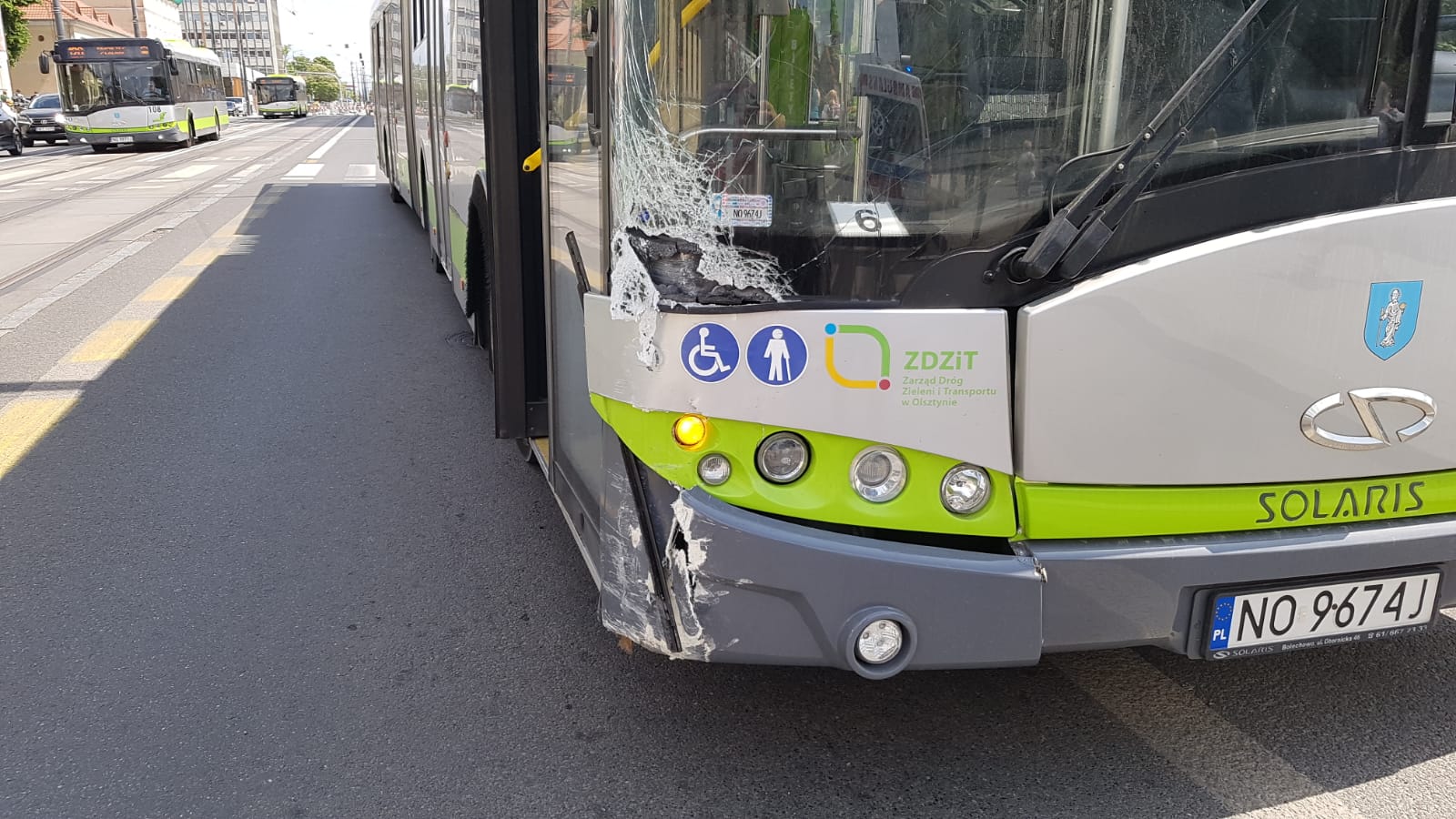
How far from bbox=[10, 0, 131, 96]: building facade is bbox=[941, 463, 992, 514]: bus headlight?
69.5 m

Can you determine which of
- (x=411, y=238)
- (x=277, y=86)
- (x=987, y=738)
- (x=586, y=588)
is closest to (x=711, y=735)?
(x=987, y=738)

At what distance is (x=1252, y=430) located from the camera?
252 centimetres

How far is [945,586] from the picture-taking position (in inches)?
96.3

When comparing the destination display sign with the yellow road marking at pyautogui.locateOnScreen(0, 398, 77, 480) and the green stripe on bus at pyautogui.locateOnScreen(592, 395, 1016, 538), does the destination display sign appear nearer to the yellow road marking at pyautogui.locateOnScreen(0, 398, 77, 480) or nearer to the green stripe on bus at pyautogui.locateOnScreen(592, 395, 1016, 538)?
the yellow road marking at pyautogui.locateOnScreen(0, 398, 77, 480)

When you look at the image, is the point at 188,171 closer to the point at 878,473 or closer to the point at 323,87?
the point at 878,473

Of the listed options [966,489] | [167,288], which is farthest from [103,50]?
[966,489]

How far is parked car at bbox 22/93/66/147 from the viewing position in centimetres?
3378

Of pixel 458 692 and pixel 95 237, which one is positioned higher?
pixel 95 237

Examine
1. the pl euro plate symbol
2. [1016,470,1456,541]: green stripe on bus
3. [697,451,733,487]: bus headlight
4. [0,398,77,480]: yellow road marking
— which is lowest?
[0,398,77,480]: yellow road marking

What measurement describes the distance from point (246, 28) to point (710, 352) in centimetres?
14400

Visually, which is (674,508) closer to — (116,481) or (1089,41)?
(1089,41)

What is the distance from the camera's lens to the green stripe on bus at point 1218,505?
2514 millimetres

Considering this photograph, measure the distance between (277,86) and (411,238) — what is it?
65.4 meters

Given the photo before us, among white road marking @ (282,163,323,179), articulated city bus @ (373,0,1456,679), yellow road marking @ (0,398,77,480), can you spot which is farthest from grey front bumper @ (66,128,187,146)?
articulated city bus @ (373,0,1456,679)
